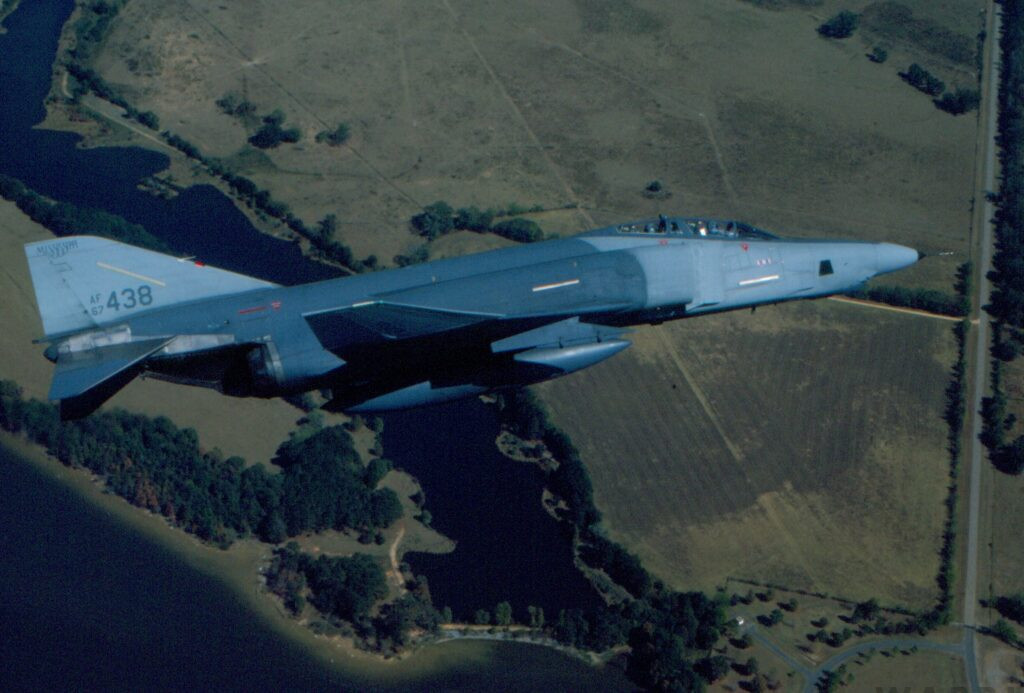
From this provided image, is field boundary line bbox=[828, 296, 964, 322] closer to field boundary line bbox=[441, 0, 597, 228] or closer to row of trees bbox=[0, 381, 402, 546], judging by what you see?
field boundary line bbox=[441, 0, 597, 228]

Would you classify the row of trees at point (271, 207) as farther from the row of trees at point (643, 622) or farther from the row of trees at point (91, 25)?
the row of trees at point (643, 622)

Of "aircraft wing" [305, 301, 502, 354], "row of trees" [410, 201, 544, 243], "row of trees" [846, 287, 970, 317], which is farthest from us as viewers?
"row of trees" [410, 201, 544, 243]

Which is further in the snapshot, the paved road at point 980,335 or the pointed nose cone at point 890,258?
the paved road at point 980,335

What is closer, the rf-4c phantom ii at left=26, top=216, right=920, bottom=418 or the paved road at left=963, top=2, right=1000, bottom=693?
the rf-4c phantom ii at left=26, top=216, right=920, bottom=418

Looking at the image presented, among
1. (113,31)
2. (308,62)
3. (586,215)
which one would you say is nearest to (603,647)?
(586,215)

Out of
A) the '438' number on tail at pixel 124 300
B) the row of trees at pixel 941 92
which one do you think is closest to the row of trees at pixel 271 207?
the '438' number on tail at pixel 124 300

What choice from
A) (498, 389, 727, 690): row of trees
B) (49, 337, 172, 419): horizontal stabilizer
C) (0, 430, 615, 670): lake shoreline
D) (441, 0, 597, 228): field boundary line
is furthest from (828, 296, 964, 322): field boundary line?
(49, 337, 172, 419): horizontal stabilizer

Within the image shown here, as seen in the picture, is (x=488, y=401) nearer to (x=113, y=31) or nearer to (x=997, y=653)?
(x=997, y=653)
